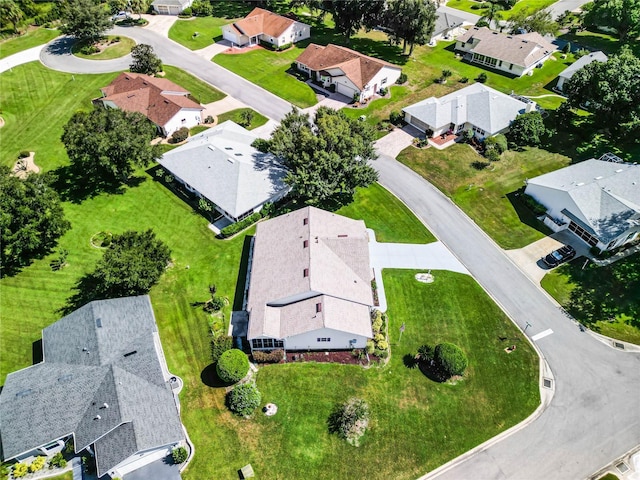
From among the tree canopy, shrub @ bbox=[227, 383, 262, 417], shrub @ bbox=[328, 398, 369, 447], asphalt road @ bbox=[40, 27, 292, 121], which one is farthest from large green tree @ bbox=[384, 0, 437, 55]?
shrub @ bbox=[227, 383, 262, 417]

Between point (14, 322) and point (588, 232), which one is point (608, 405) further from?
point (14, 322)

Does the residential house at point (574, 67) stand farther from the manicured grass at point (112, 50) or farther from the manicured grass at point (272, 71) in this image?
the manicured grass at point (112, 50)

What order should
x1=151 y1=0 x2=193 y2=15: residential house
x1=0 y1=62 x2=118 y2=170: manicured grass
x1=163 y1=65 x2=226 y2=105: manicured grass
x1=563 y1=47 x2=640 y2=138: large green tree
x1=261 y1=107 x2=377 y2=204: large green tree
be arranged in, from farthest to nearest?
x1=151 y1=0 x2=193 y2=15: residential house
x1=163 y1=65 x2=226 y2=105: manicured grass
x1=0 y1=62 x2=118 y2=170: manicured grass
x1=563 y1=47 x2=640 y2=138: large green tree
x1=261 y1=107 x2=377 y2=204: large green tree

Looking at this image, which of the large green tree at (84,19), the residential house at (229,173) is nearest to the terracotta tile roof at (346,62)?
the residential house at (229,173)

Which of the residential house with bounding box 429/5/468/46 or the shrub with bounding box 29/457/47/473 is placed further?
the residential house with bounding box 429/5/468/46

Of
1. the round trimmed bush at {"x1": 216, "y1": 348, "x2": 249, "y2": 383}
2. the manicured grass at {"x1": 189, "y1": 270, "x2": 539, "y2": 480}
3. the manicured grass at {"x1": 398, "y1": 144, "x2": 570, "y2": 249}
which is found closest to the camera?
the manicured grass at {"x1": 189, "y1": 270, "x2": 539, "y2": 480}

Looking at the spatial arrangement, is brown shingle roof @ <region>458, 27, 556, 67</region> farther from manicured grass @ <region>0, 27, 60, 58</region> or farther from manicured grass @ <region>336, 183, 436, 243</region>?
manicured grass @ <region>0, 27, 60, 58</region>

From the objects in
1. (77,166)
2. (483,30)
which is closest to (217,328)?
(77,166)

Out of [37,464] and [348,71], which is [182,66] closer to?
[348,71]
